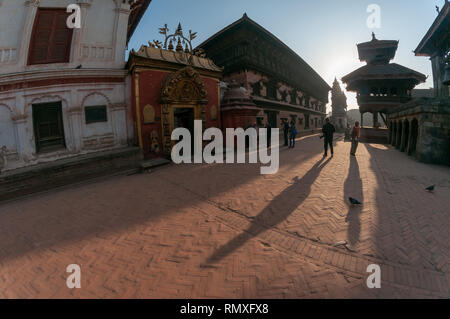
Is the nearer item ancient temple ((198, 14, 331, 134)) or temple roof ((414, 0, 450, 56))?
ancient temple ((198, 14, 331, 134))

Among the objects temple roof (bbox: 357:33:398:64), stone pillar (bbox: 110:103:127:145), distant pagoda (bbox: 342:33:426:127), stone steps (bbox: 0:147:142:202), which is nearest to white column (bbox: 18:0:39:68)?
stone pillar (bbox: 110:103:127:145)

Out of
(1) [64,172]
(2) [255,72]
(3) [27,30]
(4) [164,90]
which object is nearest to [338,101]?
(2) [255,72]

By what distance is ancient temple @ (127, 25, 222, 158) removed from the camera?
915cm

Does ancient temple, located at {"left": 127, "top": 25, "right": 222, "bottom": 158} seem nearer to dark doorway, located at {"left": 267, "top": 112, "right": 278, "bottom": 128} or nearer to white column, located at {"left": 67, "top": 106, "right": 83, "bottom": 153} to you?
white column, located at {"left": 67, "top": 106, "right": 83, "bottom": 153}

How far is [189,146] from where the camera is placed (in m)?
11.2

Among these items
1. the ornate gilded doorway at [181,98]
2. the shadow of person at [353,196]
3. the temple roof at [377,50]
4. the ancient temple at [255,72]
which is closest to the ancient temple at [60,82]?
the ornate gilded doorway at [181,98]

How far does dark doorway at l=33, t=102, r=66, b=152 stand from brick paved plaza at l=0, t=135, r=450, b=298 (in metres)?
3.94

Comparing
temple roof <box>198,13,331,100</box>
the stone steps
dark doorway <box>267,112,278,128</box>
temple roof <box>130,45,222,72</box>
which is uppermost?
temple roof <box>198,13,331,100</box>

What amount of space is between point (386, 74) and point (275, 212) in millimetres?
24683

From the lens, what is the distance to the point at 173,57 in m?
10.3

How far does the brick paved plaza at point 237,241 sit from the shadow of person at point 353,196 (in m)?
0.03

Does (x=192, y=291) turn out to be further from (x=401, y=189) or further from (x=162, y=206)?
(x=401, y=189)

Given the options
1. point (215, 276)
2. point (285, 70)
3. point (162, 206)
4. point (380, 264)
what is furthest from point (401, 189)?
point (285, 70)

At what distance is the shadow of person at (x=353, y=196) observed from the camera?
3.18 metres
